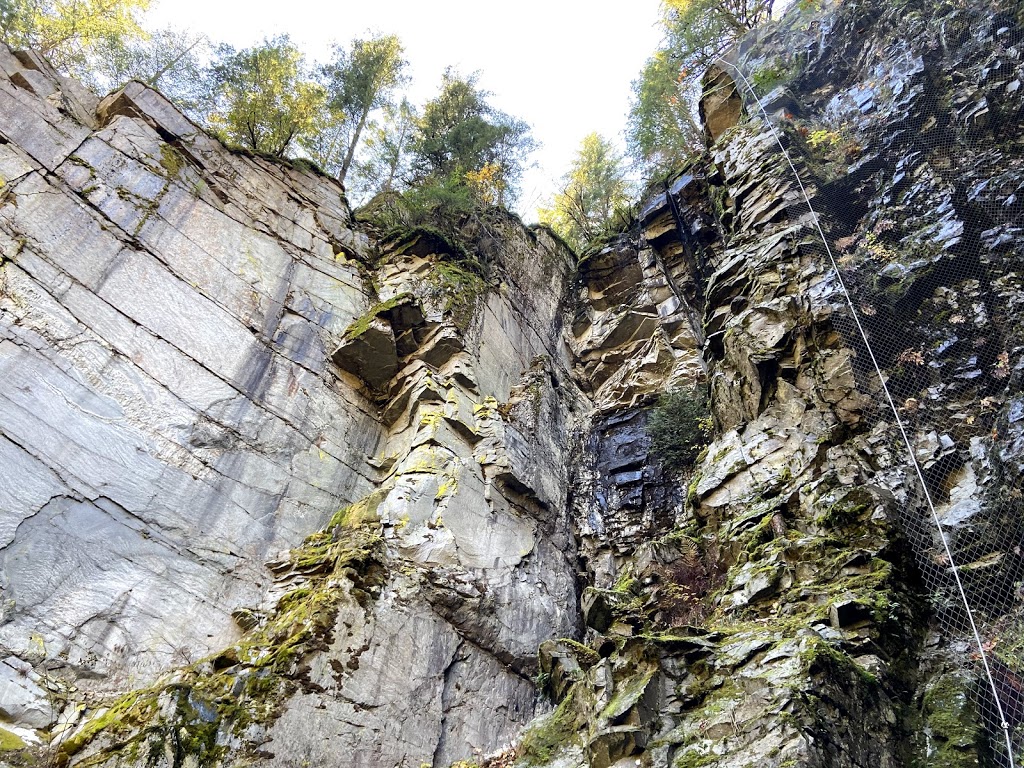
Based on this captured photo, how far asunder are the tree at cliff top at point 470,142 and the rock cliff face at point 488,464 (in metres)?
4.64

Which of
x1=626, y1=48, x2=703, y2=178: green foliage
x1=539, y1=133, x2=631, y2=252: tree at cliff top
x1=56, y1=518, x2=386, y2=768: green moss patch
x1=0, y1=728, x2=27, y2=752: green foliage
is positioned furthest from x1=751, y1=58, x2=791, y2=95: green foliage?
x1=0, y1=728, x2=27, y2=752: green foliage

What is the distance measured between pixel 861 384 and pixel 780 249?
10.3ft

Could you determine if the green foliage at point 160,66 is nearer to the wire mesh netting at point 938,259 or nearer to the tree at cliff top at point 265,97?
the tree at cliff top at point 265,97

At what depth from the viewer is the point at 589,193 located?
66.8 ft

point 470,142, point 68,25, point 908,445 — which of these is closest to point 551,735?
point 908,445

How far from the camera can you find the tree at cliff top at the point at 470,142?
17.3 m

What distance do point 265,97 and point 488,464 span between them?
34.8 feet

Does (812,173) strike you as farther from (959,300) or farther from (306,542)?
(306,542)

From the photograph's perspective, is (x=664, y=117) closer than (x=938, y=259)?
No

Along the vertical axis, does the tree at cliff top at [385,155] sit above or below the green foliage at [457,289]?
above

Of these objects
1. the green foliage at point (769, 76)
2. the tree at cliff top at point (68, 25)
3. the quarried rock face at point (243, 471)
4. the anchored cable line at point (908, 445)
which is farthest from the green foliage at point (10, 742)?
the green foliage at point (769, 76)

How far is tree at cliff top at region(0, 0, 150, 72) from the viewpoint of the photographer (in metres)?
13.8

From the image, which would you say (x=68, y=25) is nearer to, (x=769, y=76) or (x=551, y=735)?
(x=769, y=76)

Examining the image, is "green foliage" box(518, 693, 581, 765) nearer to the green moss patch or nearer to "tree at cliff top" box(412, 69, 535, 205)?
the green moss patch
